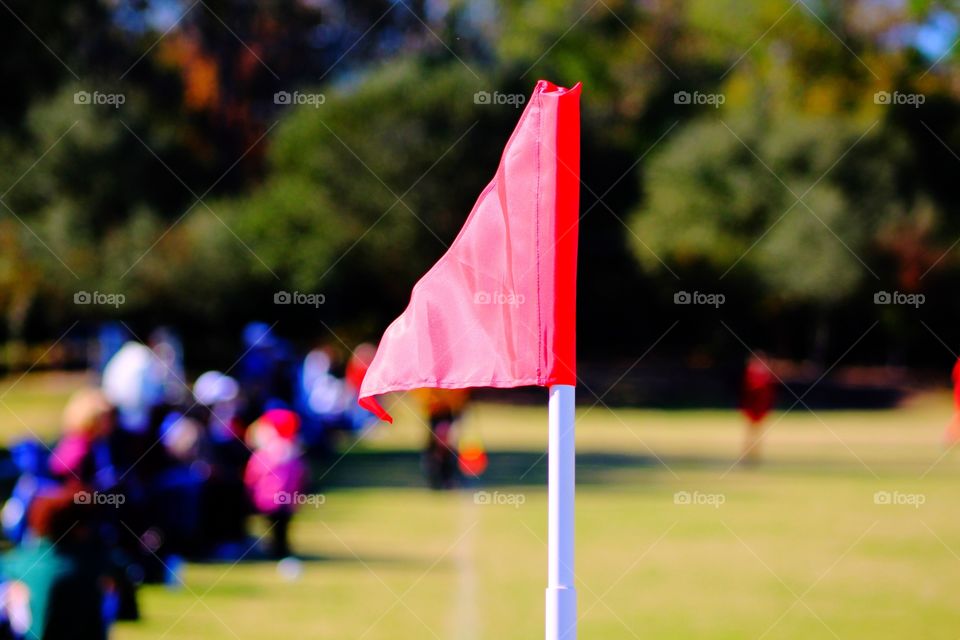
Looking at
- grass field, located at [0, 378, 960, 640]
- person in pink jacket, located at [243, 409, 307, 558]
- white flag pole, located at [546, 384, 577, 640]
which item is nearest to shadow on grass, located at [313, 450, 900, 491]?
grass field, located at [0, 378, 960, 640]

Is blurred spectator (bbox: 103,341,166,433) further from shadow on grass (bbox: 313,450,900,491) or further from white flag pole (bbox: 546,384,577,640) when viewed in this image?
→ white flag pole (bbox: 546,384,577,640)

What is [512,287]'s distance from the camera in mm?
4758

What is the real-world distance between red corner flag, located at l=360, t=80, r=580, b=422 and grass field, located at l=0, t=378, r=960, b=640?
14.9 ft

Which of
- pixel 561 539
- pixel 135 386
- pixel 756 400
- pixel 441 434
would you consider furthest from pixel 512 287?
pixel 756 400

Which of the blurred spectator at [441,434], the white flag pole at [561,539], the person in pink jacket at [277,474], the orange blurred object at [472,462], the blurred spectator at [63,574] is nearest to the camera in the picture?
the white flag pole at [561,539]

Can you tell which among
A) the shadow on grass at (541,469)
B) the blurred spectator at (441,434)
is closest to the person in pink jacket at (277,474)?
the blurred spectator at (441,434)

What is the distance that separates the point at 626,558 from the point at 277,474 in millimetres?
3542

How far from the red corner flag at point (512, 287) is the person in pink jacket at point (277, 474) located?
7.07 metres

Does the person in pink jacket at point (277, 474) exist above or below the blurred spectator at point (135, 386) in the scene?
below

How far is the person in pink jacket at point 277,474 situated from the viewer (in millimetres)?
11867

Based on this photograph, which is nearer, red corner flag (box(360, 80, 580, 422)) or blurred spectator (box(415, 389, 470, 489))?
red corner flag (box(360, 80, 580, 422))

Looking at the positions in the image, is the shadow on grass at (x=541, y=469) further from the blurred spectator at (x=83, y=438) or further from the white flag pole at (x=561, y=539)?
the white flag pole at (x=561, y=539)

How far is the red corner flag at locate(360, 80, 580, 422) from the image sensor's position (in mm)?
4645

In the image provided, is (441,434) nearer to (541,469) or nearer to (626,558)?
(541,469)
